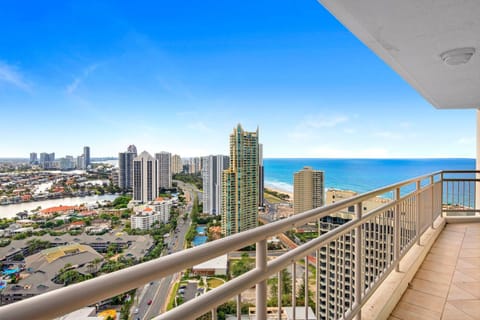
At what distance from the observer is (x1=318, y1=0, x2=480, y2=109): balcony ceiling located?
1869 millimetres

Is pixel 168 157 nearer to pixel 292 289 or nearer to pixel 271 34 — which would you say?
pixel 292 289

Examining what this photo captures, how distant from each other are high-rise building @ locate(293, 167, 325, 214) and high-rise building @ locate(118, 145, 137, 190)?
4553 mm

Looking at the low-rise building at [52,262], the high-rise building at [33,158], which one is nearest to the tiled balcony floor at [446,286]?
the low-rise building at [52,262]

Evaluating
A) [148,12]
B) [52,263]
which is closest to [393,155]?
[148,12]

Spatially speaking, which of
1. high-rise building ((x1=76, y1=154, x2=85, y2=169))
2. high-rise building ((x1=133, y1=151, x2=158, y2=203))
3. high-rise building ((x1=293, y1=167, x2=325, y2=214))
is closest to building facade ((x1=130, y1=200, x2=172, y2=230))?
high-rise building ((x1=133, y1=151, x2=158, y2=203))

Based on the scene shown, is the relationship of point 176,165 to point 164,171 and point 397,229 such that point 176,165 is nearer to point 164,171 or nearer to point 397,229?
point 164,171

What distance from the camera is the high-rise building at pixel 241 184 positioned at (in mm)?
6324

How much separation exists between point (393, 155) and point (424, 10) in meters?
31.5

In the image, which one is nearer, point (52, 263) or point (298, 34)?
point (52, 263)

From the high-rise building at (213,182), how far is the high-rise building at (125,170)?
2145mm

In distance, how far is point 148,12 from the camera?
1816cm

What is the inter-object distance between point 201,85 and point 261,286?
26.6 m

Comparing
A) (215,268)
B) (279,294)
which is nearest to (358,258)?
(279,294)

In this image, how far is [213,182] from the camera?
8.20 m
